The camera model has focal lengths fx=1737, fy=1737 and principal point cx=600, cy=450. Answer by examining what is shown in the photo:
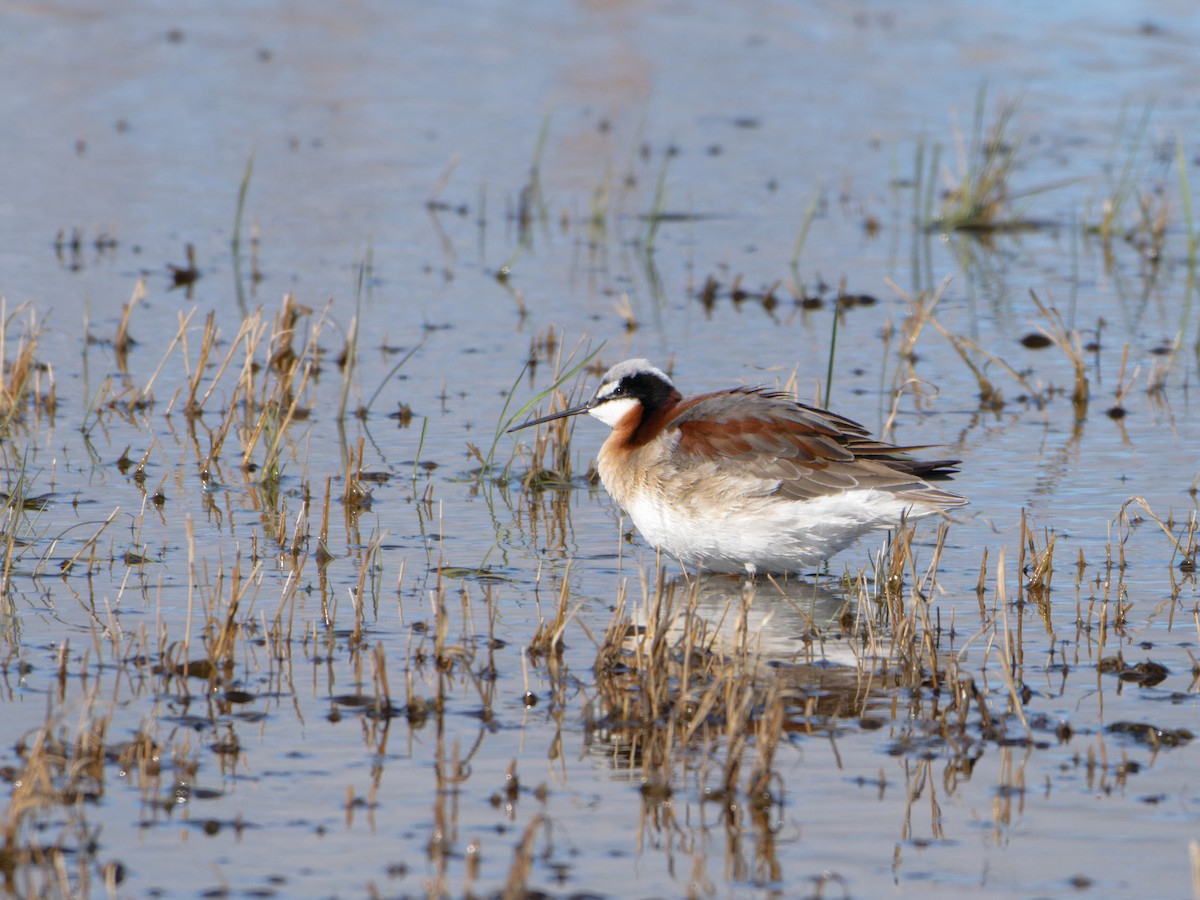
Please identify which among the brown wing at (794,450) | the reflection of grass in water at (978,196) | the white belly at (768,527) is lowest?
the white belly at (768,527)

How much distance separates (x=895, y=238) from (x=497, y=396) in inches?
248

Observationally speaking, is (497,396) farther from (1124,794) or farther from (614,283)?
(1124,794)

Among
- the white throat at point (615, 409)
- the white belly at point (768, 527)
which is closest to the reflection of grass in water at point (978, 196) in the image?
the white throat at point (615, 409)

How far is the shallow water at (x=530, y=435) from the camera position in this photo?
5445 millimetres

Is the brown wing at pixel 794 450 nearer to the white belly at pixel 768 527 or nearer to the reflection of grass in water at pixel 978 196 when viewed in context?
the white belly at pixel 768 527

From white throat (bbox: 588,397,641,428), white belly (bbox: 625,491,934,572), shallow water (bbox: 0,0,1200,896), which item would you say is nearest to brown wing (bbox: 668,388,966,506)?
white belly (bbox: 625,491,934,572)

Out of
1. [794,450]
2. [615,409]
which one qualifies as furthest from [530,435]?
[794,450]

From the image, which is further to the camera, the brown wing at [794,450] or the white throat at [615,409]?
Result: the white throat at [615,409]

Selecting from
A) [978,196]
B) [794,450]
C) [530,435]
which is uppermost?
[978,196]

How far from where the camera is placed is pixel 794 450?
26.7 ft

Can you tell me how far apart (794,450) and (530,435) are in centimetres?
310

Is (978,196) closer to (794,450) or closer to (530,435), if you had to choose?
(530,435)

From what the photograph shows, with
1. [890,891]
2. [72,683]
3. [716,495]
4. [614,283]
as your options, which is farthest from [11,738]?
[614,283]

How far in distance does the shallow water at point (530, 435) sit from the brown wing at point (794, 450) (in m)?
0.59
